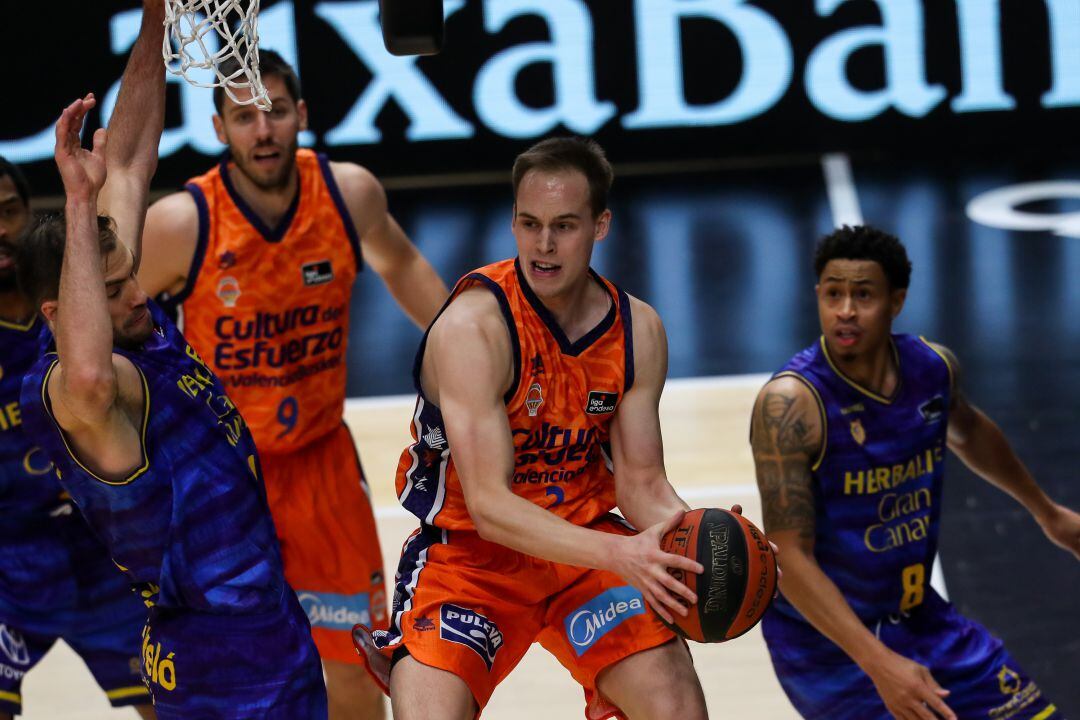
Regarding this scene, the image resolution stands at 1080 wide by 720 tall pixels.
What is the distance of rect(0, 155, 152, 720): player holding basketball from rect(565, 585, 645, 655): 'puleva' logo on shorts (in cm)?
157

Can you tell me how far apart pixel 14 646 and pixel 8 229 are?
1.31m

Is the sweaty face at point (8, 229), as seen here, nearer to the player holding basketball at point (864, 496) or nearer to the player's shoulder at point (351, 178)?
the player's shoulder at point (351, 178)

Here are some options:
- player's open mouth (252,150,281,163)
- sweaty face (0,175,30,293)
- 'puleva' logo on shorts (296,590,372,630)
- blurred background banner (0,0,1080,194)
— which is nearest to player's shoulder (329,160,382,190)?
player's open mouth (252,150,281,163)

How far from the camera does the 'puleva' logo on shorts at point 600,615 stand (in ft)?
15.2

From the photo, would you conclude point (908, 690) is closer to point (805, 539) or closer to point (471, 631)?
point (805, 539)

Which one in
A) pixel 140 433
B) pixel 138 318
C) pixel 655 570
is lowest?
pixel 655 570

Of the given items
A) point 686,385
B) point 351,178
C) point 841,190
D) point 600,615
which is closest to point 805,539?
point 600,615

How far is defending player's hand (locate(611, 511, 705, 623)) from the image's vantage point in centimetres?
403

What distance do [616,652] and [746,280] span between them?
714 cm

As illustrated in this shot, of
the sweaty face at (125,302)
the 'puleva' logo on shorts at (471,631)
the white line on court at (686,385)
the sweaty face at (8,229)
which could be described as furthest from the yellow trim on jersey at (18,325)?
the white line on court at (686,385)

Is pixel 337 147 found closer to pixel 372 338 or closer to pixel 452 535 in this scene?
pixel 372 338

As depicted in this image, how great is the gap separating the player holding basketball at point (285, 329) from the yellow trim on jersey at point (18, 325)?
59cm

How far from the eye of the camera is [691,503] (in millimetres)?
7930

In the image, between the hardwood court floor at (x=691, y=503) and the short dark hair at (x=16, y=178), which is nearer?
the short dark hair at (x=16, y=178)
